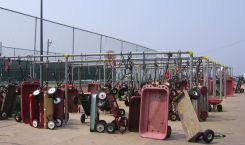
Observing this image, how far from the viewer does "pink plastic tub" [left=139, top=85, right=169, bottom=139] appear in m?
10.8

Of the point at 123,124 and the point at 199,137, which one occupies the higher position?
the point at 123,124

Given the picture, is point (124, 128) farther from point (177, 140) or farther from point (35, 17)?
point (35, 17)

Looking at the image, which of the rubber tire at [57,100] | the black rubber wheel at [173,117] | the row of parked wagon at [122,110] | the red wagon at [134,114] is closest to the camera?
the row of parked wagon at [122,110]

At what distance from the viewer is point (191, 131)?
10.4 metres

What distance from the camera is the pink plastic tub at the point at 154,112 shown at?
10.8 metres

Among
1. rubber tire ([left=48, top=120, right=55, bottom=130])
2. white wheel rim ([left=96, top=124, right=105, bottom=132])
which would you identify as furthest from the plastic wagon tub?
→ white wheel rim ([left=96, top=124, right=105, bottom=132])

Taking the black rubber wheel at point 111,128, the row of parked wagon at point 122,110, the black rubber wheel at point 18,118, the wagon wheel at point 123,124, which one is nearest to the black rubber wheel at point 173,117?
the row of parked wagon at point 122,110

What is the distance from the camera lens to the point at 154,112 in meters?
11.0

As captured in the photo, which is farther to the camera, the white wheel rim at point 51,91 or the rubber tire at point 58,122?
the rubber tire at point 58,122

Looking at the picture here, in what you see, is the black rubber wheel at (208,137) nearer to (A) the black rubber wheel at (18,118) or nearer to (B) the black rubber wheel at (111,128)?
(B) the black rubber wheel at (111,128)

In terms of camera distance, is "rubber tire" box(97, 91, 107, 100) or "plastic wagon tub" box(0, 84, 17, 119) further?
"plastic wagon tub" box(0, 84, 17, 119)

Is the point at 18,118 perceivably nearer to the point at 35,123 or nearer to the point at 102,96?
the point at 35,123

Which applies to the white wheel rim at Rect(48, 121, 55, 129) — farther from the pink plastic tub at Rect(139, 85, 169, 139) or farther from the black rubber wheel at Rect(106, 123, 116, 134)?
the pink plastic tub at Rect(139, 85, 169, 139)

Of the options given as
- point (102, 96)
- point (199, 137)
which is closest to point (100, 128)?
point (102, 96)
